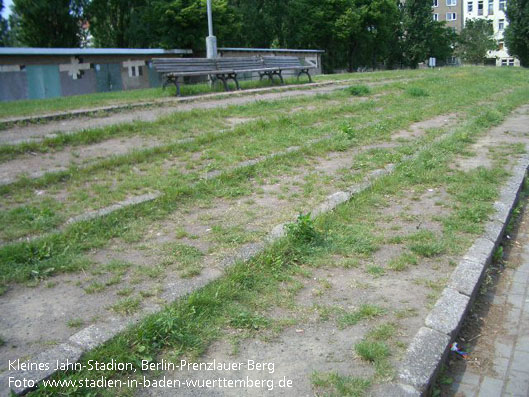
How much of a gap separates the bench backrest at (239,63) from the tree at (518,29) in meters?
39.9

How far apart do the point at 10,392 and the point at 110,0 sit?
3901 cm

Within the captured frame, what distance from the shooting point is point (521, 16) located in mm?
47000

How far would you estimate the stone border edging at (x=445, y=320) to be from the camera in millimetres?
2641

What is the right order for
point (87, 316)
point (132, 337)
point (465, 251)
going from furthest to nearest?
point (465, 251), point (87, 316), point (132, 337)

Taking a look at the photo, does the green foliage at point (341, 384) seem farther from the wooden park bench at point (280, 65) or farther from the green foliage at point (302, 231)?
the wooden park bench at point (280, 65)

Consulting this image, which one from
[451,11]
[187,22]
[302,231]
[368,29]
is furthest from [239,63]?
[451,11]

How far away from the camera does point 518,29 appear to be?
4744cm

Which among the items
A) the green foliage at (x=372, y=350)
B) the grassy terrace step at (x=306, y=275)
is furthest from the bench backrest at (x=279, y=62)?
the green foliage at (x=372, y=350)

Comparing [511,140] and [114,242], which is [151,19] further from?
[114,242]

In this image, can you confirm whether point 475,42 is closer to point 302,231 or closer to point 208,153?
point 208,153

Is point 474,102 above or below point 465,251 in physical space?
above

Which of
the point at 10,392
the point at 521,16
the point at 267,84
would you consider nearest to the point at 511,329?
the point at 10,392

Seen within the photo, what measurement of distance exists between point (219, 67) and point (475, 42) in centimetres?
5851

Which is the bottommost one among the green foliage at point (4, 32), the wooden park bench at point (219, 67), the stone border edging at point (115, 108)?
the stone border edging at point (115, 108)
